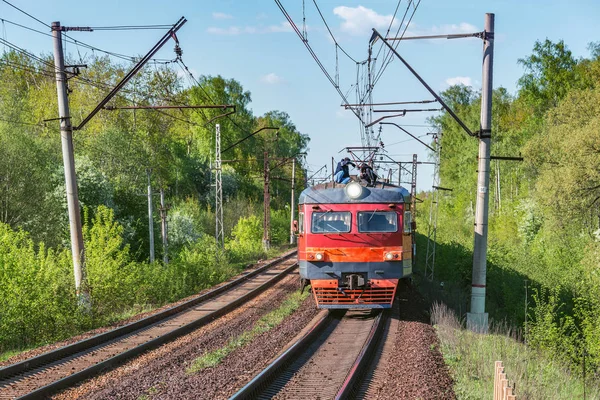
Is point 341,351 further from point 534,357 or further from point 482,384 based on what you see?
point 534,357

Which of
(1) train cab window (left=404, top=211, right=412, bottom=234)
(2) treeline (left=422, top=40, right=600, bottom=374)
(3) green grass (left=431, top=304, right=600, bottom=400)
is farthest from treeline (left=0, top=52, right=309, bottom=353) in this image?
(2) treeline (left=422, top=40, right=600, bottom=374)

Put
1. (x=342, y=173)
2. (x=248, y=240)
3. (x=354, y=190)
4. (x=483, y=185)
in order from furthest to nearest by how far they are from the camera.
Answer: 1. (x=248, y=240)
2. (x=342, y=173)
3. (x=354, y=190)
4. (x=483, y=185)

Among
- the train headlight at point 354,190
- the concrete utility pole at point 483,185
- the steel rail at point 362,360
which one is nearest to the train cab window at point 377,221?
the train headlight at point 354,190

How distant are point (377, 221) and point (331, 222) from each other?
101cm

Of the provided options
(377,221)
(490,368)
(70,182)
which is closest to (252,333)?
(377,221)

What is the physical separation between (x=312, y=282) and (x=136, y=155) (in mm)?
23391

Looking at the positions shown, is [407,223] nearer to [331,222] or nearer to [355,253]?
[355,253]

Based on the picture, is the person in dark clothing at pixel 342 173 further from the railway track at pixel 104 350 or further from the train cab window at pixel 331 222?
the railway track at pixel 104 350

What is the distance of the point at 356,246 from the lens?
1247cm

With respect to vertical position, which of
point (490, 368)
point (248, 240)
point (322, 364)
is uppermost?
point (490, 368)

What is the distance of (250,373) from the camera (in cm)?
843

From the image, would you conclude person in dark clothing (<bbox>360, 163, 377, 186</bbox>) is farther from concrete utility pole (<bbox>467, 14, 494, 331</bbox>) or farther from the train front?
concrete utility pole (<bbox>467, 14, 494, 331</bbox>)

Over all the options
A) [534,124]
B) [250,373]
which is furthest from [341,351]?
[534,124]

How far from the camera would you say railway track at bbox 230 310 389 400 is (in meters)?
7.64
